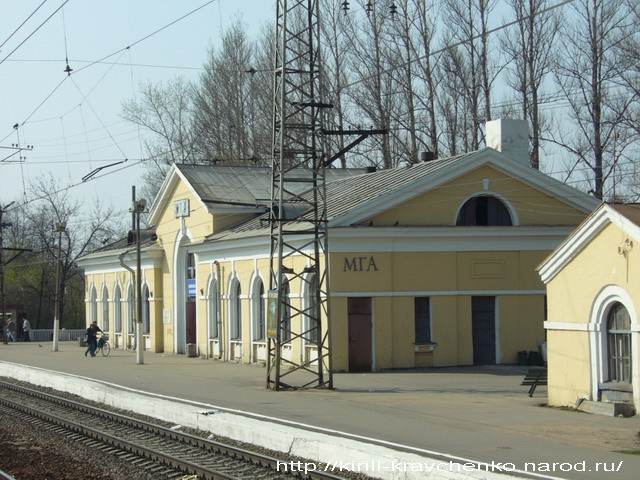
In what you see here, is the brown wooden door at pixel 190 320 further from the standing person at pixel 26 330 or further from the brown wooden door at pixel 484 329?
the standing person at pixel 26 330

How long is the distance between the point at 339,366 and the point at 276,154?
8.04 m

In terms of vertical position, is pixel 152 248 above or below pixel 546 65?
below

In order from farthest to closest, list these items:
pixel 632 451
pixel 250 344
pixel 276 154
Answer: pixel 250 344 → pixel 276 154 → pixel 632 451

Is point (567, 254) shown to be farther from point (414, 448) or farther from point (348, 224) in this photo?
point (348, 224)

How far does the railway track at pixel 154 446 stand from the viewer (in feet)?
41.3

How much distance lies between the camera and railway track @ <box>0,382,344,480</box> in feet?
41.3

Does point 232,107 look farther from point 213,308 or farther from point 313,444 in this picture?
A: point 313,444

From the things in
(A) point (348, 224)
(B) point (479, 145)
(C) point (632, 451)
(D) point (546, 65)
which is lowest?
(C) point (632, 451)

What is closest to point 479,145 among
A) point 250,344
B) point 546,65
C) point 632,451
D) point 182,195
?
point 546,65

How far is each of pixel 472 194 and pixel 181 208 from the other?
14026 mm

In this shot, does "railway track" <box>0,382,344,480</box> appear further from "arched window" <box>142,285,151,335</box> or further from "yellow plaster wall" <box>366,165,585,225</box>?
"arched window" <box>142,285,151,335</box>

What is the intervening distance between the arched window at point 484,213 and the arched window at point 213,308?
35.5 feet

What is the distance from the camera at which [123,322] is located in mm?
45000

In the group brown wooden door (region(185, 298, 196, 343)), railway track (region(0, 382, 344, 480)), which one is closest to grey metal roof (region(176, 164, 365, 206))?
brown wooden door (region(185, 298, 196, 343))
